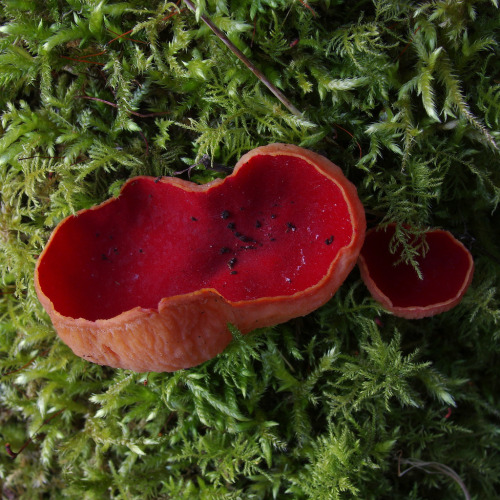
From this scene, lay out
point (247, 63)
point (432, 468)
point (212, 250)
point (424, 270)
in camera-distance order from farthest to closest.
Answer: point (432, 468), point (424, 270), point (212, 250), point (247, 63)

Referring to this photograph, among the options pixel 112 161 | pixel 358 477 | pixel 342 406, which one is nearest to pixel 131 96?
pixel 112 161

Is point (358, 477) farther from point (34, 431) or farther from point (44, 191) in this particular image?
point (44, 191)

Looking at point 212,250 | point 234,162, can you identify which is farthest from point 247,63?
point 212,250

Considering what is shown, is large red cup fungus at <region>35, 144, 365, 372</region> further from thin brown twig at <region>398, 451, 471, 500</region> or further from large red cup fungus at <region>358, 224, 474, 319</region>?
thin brown twig at <region>398, 451, 471, 500</region>

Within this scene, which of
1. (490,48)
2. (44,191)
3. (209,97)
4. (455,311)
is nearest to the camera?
(490,48)

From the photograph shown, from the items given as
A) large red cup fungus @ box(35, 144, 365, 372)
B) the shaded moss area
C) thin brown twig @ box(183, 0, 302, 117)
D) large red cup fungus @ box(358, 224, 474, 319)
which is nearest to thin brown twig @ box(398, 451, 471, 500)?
the shaded moss area

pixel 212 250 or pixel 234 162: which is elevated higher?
pixel 234 162

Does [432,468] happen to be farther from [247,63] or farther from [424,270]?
[247,63]
